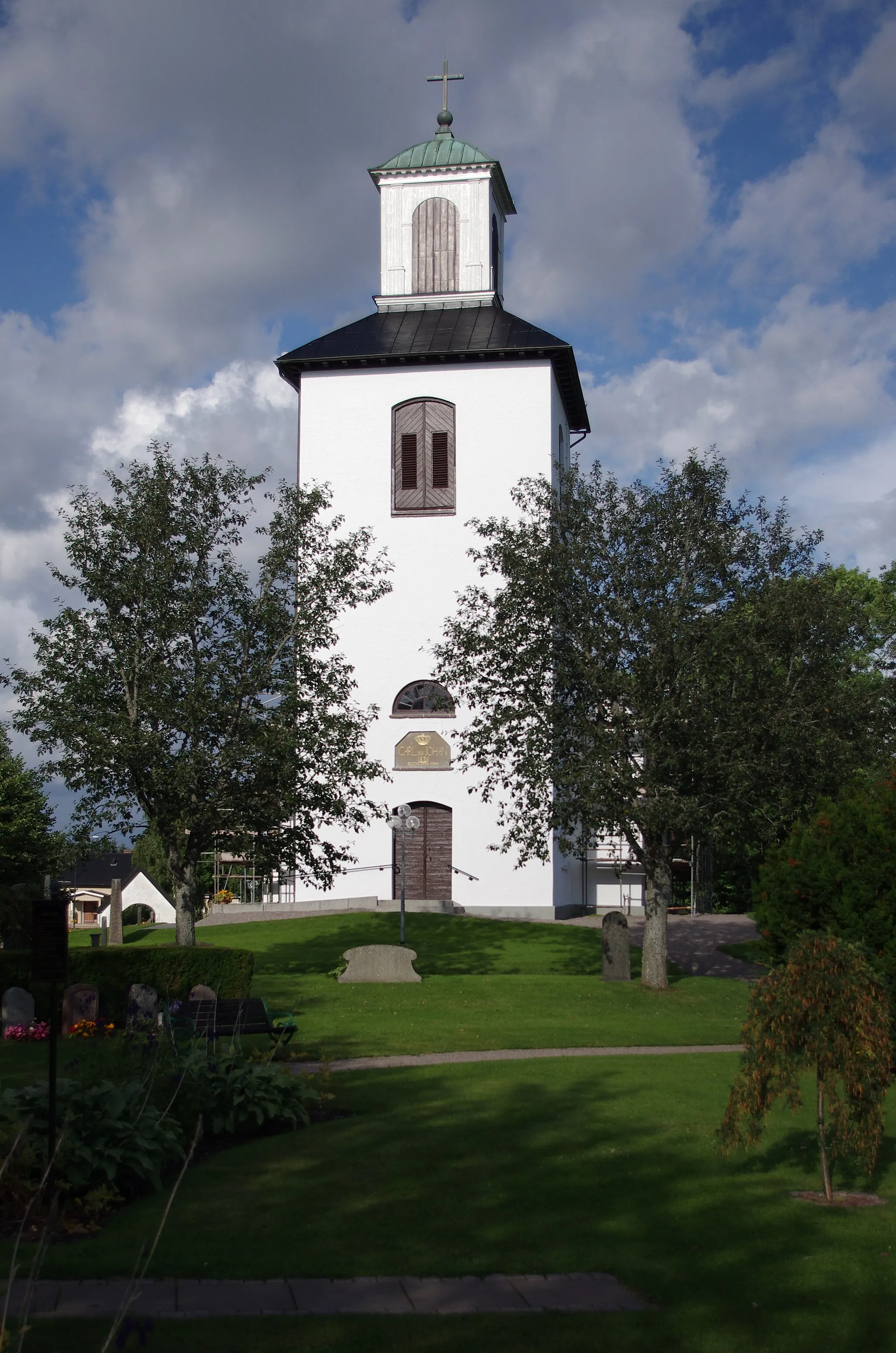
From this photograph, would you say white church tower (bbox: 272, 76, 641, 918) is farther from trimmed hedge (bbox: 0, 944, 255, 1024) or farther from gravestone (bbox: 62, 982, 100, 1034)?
gravestone (bbox: 62, 982, 100, 1034)

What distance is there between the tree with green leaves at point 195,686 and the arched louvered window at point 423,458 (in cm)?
1458

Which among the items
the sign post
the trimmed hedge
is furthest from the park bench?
the sign post

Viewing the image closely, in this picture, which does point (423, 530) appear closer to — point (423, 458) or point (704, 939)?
point (423, 458)

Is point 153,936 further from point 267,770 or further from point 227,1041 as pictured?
point 227,1041

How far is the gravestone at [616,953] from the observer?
2353cm

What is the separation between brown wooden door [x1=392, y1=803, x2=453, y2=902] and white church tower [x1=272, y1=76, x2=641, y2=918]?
0.04 m

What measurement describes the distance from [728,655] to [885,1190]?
1357cm

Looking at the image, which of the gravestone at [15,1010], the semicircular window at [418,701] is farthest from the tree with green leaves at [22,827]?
the gravestone at [15,1010]

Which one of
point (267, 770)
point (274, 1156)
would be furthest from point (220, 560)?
point (274, 1156)

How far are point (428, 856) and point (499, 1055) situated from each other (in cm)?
2175


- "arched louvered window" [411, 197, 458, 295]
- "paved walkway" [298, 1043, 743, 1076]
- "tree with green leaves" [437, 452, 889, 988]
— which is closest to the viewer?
"paved walkway" [298, 1043, 743, 1076]

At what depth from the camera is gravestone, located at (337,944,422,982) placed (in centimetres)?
2236

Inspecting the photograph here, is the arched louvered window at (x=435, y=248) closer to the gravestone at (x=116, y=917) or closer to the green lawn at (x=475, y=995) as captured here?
the green lawn at (x=475, y=995)

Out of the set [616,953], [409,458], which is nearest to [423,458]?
[409,458]
